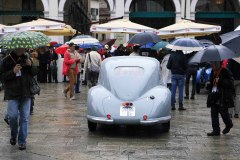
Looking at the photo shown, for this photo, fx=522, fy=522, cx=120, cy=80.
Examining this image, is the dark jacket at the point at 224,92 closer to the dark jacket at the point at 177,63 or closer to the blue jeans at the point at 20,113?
the blue jeans at the point at 20,113

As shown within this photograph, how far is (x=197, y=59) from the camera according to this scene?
32.0 feet

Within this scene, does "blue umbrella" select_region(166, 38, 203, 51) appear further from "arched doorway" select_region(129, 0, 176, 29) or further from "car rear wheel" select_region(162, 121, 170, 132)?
"arched doorway" select_region(129, 0, 176, 29)

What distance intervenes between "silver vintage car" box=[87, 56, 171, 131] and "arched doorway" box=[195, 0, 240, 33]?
21.0 meters

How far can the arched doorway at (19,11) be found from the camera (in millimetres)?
30781

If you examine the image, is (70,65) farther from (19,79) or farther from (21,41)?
(21,41)

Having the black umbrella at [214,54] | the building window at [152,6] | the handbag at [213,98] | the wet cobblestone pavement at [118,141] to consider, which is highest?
the building window at [152,6]

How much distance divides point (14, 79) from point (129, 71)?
2.79m

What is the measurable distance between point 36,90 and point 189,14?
2188 cm

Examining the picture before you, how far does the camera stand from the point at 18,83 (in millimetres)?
8438

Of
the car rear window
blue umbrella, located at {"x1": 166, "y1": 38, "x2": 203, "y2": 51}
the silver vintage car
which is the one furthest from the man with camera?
blue umbrella, located at {"x1": 166, "y1": 38, "x2": 203, "y2": 51}

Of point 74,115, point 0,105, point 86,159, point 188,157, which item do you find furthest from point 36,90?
point 0,105

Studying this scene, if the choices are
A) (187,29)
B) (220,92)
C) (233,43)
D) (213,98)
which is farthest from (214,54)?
(187,29)

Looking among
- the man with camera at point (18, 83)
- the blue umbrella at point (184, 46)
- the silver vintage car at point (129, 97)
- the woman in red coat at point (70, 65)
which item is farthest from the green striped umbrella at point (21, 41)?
the woman in red coat at point (70, 65)

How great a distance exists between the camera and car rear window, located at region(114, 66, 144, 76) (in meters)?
10.4
